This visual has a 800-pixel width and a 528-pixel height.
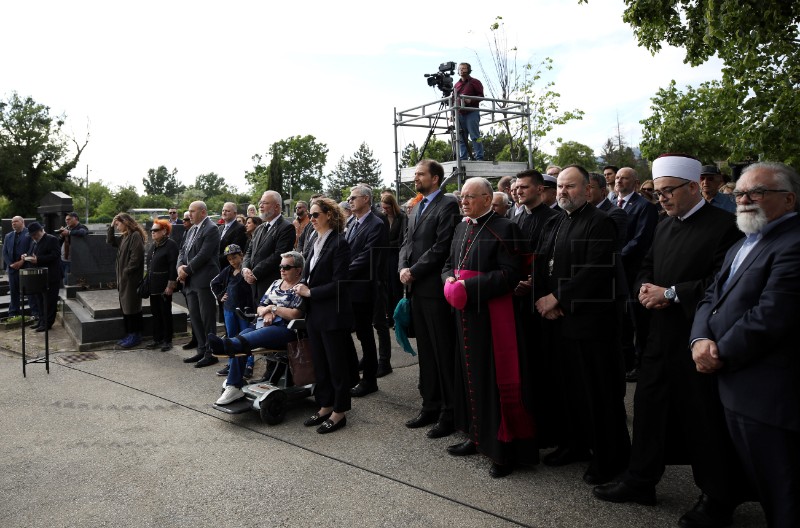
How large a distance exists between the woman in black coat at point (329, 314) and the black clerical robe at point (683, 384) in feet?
8.26

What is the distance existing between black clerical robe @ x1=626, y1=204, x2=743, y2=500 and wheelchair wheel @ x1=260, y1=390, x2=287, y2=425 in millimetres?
3072

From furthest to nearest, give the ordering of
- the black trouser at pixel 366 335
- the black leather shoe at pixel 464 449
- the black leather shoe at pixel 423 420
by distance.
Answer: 1. the black trouser at pixel 366 335
2. the black leather shoe at pixel 423 420
3. the black leather shoe at pixel 464 449

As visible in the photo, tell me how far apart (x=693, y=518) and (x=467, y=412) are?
1.76 metres

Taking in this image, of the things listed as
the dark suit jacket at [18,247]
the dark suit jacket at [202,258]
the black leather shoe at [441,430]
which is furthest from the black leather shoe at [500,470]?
the dark suit jacket at [18,247]

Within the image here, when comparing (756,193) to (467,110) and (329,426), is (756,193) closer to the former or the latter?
(329,426)

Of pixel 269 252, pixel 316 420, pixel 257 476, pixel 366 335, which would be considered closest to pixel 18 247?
pixel 269 252

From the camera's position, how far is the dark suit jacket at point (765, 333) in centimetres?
268

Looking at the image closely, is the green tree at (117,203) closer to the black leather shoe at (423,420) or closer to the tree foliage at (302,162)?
the tree foliage at (302,162)

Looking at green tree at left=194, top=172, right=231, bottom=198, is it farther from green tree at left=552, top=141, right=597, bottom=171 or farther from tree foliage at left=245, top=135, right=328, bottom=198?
green tree at left=552, top=141, right=597, bottom=171

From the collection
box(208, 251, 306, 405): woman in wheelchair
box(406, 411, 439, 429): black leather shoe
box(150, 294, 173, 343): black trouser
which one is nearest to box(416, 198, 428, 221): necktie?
box(208, 251, 306, 405): woman in wheelchair

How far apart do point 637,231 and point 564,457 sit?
10.0 feet

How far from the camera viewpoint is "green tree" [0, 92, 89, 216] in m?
51.0

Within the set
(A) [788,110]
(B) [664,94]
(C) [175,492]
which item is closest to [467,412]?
(C) [175,492]

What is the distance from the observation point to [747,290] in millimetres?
2855
